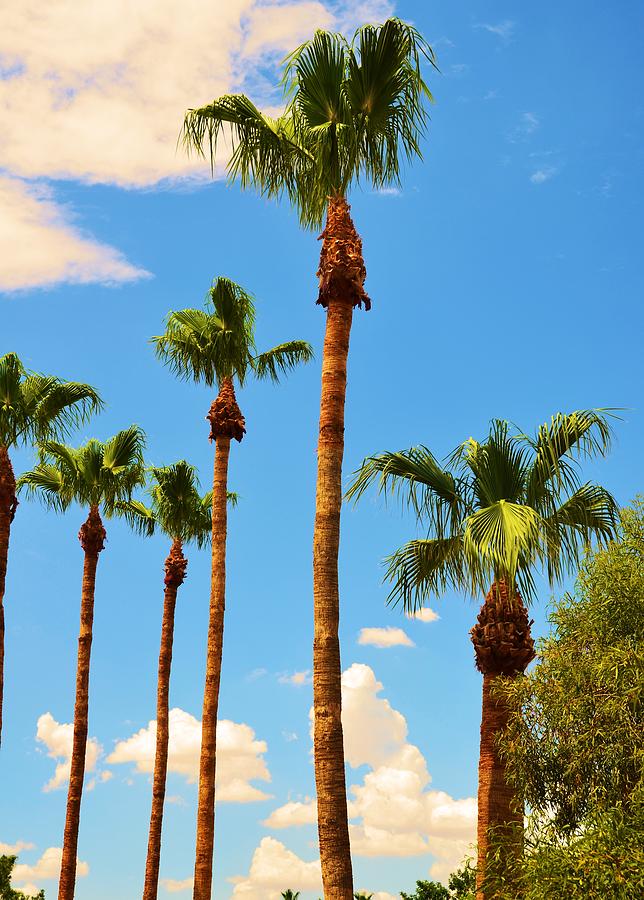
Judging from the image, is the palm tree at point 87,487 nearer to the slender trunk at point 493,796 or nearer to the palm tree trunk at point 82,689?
the palm tree trunk at point 82,689

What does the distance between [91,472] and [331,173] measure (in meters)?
19.1

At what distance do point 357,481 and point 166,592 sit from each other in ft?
57.5

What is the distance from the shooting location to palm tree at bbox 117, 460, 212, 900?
34.9m

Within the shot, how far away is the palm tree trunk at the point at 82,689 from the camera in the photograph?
32.9 m

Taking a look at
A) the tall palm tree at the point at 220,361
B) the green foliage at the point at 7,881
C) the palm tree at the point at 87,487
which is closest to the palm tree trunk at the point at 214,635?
the tall palm tree at the point at 220,361

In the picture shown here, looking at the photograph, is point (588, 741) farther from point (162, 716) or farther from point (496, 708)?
point (162, 716)

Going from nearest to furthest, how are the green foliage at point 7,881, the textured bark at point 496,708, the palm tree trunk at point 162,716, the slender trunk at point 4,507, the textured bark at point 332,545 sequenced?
the textured bark at point 332,545
the textured bark at point 496,708
the slender trunk at point 4,507
the palm tree trunk at point 162,716
the green foliage at point 7,881

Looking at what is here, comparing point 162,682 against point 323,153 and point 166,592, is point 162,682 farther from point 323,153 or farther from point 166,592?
point 323,153

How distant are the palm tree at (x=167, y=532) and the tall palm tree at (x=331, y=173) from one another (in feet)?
60.4

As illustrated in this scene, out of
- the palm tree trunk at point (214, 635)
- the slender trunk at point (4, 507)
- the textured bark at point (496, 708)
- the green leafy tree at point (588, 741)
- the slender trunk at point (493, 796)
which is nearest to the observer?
the green leafy tree at point (588, 741)

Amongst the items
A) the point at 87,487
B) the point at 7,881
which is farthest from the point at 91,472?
the point at 7,881

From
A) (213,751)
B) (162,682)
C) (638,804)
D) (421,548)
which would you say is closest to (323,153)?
(421,548)

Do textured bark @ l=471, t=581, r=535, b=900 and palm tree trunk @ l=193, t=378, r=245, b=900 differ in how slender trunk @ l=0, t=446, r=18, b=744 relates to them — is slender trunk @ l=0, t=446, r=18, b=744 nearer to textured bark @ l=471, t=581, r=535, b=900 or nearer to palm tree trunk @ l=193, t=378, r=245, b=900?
palm tree trunk @ l=193, t=378, r=245, b=900

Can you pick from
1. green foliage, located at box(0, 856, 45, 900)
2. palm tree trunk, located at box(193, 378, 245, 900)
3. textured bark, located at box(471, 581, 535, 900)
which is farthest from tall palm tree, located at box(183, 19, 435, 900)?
green foliage, located at box(0, 856, 45, 900)
